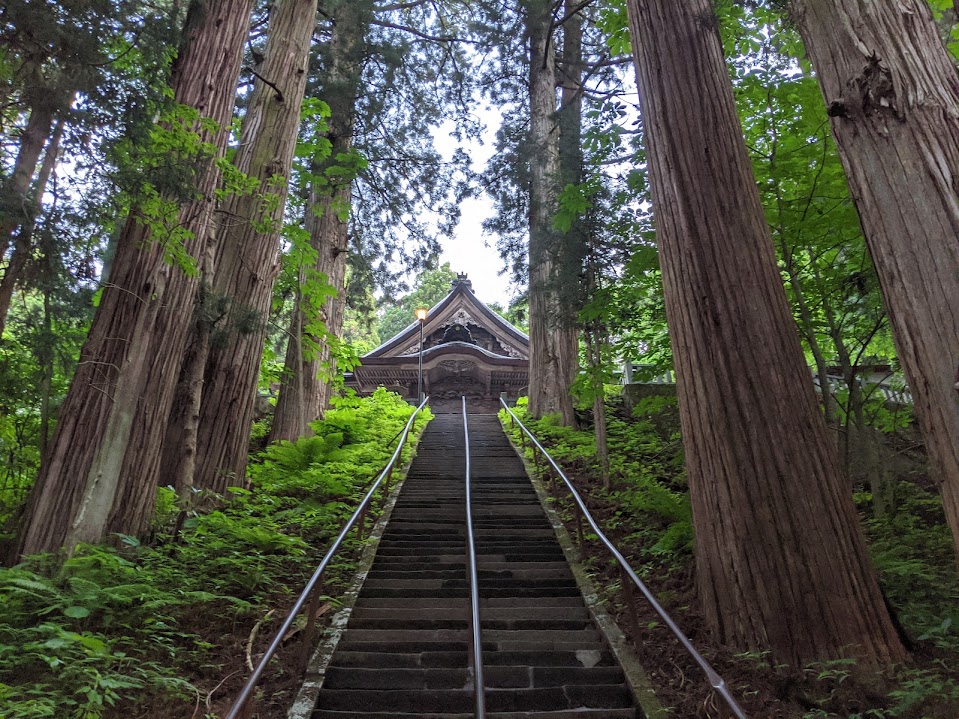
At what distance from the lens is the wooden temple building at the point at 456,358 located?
17688 mm

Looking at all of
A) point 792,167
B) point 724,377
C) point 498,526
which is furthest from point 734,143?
point 498,526

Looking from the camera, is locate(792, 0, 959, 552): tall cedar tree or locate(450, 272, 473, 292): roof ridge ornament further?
locate(450, 272, 473, 292): roof ridge ornament

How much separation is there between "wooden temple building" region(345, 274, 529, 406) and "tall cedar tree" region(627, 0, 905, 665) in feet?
44.0

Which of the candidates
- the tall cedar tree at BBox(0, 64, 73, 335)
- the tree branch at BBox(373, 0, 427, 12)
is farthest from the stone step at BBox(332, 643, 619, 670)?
the tree branch at BBox(373, 0, 427, 12)

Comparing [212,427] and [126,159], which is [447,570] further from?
[126,159]

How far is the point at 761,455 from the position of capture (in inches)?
138

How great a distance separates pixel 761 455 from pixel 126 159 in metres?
4.27

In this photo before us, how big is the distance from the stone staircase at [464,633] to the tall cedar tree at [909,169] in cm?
229

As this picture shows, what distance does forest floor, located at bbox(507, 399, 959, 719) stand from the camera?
9.52 feet

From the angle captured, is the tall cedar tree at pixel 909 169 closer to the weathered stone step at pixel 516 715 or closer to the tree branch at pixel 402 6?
the weathered stone step at pixel 516 715

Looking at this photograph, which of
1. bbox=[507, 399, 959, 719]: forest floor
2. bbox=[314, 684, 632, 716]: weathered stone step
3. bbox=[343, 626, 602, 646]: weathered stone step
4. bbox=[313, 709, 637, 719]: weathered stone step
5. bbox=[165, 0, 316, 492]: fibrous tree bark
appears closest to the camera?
bbox=[507, 399, 959, 719]: forest floor

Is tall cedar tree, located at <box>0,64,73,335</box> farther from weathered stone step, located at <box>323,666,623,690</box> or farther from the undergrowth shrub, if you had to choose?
the undergrowth shrub

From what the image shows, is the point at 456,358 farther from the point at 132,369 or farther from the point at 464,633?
the point at 464,633

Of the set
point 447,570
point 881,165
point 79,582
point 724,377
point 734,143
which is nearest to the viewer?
point 881,165
